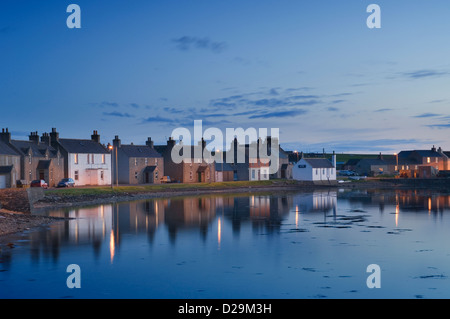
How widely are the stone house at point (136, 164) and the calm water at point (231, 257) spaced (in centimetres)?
3956

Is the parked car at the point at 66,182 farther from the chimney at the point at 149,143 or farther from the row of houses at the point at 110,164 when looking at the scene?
the chimney at the point at 149,143

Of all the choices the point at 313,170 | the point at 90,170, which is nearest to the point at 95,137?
the point at 90,170

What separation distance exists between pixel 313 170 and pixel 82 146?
46.4 meters

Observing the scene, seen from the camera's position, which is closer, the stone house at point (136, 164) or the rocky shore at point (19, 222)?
the rocky shore at point (19, 222)

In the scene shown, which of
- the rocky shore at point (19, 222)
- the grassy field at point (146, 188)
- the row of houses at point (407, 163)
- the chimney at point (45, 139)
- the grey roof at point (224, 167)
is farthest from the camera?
the row of houses at point (407, 163)

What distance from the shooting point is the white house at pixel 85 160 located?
77.4 metres

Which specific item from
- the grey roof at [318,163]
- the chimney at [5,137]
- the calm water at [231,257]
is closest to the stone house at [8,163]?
the chimney at [5,137]

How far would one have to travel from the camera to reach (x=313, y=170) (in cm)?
10375

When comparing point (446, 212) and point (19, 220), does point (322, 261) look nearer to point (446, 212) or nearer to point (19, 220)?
point (19, 220)

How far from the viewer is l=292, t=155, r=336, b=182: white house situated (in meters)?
104

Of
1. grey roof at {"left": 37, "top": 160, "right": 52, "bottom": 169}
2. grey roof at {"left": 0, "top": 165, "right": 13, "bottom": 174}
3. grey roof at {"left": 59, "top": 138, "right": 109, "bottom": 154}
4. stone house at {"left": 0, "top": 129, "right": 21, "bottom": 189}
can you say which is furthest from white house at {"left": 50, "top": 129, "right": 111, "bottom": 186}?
grey roof at {"left": 0, "top": 165, "right": 13, "bottom": 174}

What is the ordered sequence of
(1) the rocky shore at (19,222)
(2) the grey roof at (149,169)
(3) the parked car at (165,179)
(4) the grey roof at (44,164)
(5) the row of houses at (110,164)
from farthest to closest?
1. (3) the parked car at (165,179)
2. (2) the grey roof at (149,169)
3. (4) the grey roof at (44,164)
4. (5) the row of houses at (110,164)
5. (1) the rocky shore at (19,222)
